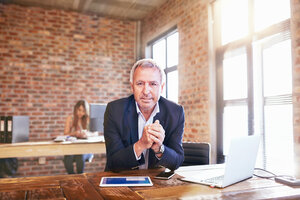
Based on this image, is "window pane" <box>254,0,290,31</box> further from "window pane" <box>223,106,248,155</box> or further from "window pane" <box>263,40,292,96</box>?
"window pane" <box>223,106,248,155</box>

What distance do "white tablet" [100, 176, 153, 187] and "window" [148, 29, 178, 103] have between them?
319 centimetres

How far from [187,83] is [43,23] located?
298 cm

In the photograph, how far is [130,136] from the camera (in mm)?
1744

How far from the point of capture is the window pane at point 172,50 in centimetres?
457

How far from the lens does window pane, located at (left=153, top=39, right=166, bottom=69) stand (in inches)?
196

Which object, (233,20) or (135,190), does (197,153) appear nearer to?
(135,190)

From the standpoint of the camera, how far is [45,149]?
3197 millimetres

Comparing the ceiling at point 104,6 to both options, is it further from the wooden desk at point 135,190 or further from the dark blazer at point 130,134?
the wooden desk at point 135,190

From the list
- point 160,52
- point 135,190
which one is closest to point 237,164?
point 135,190

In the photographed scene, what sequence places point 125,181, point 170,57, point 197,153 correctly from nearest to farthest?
point 125,181 → point 197,153 → point 170,57

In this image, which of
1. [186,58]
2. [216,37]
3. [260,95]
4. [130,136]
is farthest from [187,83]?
[130,136]

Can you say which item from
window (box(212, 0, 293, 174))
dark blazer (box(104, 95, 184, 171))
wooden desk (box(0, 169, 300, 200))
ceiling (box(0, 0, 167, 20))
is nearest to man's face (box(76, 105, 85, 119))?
ceiling (box(0, 0, 167, 20))

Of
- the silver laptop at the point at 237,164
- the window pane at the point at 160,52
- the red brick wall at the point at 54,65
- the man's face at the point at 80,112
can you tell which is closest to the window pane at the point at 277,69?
the silver laptop at the point at 237,164

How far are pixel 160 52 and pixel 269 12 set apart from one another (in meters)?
2.55
